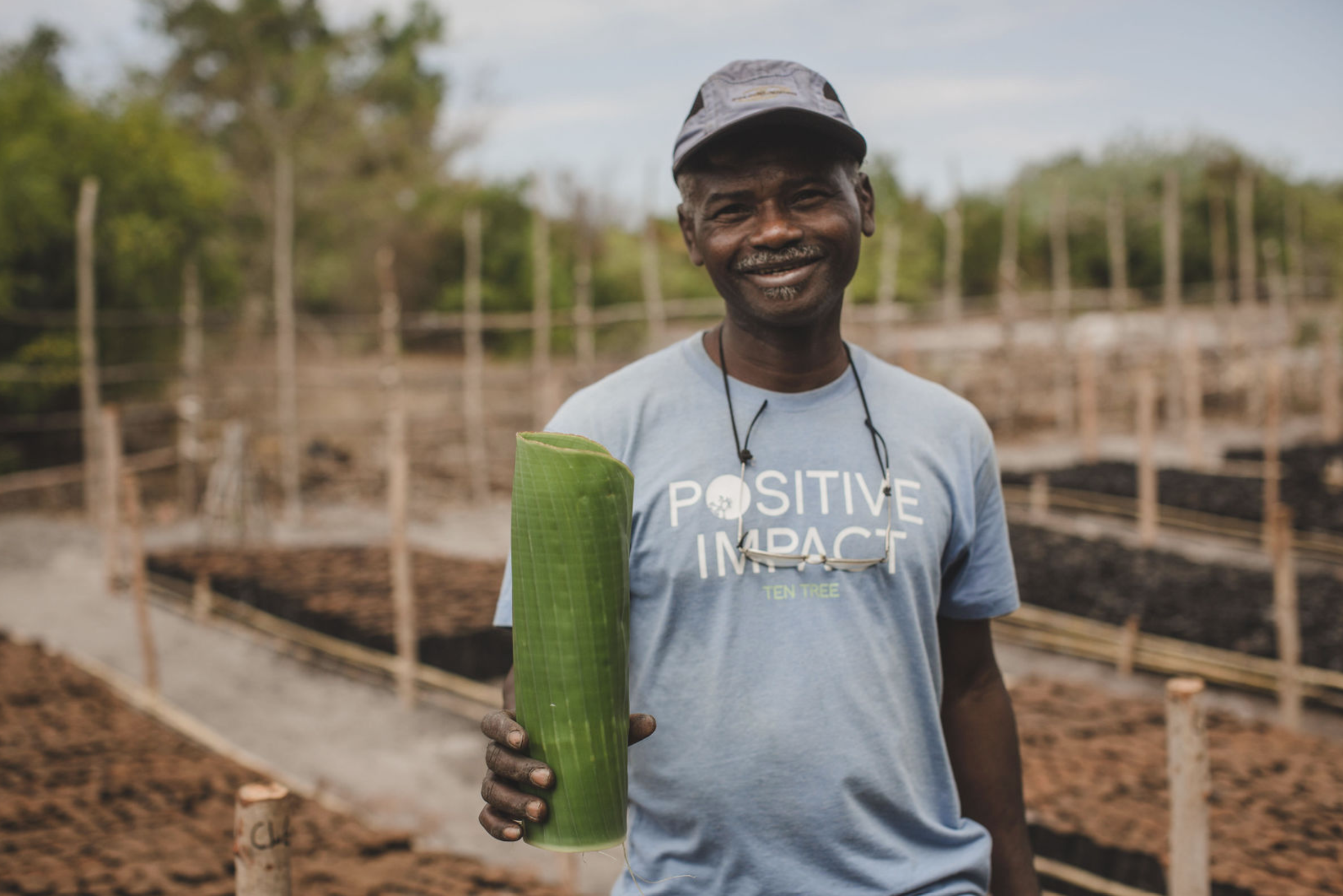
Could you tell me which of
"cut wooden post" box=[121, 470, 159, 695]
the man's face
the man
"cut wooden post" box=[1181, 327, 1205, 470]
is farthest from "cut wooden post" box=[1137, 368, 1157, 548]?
the man's face

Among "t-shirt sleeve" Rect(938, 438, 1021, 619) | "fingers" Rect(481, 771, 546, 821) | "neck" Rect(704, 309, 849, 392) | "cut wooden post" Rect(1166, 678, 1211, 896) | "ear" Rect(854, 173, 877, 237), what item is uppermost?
"ear" Rect(854, 173, 877, 237)

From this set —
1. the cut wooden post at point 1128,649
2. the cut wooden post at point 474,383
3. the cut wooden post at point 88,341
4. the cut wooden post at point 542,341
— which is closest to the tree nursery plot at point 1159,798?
the cut wooden post at point 1128,649

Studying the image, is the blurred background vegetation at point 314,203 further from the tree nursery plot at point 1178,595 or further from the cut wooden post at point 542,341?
the tree nursery plot at point 1178,595

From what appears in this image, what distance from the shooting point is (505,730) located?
3.57 feet

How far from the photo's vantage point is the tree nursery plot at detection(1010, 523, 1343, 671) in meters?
5.19

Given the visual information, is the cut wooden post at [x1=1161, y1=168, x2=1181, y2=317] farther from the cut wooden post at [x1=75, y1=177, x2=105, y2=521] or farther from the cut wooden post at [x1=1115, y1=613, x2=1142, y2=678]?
the cut wooden post at [x1=75, y1=177, x2=105, y2=521]

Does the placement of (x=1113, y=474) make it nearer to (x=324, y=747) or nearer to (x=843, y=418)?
(x=324, y=747)

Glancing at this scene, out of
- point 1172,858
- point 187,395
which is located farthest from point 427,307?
point 1172,858

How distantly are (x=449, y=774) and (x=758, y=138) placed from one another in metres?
3.63

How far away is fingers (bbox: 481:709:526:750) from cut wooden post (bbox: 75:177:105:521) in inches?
322

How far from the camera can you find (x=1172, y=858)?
7.67 ft

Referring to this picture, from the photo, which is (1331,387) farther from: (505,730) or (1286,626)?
(505,730)

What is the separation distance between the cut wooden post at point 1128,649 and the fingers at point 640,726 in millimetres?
4451

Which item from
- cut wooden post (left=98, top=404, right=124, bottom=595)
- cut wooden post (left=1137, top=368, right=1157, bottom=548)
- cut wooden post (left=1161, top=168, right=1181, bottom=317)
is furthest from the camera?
cut wooden post (left=1161, top=168, right=1181, bottom=317)
